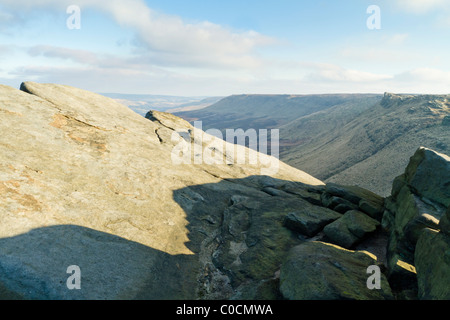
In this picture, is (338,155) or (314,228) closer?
(314,228)

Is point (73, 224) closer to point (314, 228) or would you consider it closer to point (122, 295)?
point (122, 295)

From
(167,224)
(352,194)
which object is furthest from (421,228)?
(167,224)

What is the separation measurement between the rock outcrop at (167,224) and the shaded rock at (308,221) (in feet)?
0.24

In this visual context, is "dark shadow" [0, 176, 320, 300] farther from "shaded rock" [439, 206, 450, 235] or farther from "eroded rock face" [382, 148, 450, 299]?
"shaded rock" [439, 206, 450, 235]

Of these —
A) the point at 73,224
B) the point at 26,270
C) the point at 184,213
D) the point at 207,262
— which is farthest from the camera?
the point at 184,213

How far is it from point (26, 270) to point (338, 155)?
81.7 metres

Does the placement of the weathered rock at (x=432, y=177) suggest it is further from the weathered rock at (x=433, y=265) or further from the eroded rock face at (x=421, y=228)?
the weathered rock at (x=433, y=265)

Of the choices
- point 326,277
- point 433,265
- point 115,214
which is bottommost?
point 326,277

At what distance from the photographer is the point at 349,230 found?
1330 cm

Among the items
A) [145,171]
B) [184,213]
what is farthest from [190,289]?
[145,171]

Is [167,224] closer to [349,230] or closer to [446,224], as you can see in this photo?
[349,230]

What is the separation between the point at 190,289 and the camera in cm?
1030

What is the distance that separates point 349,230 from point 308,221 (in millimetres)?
2012
